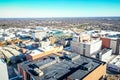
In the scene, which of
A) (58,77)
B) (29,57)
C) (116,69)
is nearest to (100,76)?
(116,69)

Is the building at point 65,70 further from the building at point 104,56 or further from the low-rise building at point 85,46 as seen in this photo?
the low-rise building at point 85,46

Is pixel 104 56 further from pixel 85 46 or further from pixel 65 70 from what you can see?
pixel 65 70

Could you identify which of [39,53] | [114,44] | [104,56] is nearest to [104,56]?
[104,56]

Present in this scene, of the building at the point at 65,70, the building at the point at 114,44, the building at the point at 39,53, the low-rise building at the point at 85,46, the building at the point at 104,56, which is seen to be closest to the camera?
the building at the point at 65,70

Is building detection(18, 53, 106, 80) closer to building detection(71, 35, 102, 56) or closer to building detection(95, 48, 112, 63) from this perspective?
building detection(95, 48, 112, 63)

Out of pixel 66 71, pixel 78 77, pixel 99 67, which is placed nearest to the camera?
pixel 78 77

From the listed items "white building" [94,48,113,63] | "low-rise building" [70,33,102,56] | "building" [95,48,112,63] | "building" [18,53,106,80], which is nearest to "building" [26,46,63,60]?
"building" [18,53,106,80]

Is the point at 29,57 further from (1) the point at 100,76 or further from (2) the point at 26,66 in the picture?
(1) the point at 100,76

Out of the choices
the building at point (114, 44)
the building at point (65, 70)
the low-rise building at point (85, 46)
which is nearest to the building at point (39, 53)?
the building at point (65, 70)
